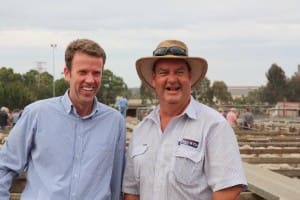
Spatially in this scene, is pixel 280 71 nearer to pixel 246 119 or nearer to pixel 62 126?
pixel 246 119

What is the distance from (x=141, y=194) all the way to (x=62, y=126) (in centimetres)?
63

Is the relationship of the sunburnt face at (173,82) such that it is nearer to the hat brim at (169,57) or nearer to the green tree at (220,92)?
the hat brim at (169,57)

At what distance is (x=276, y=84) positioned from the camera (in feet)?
275

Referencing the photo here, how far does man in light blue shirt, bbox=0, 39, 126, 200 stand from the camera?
3.22 m

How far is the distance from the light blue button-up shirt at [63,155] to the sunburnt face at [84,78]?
3.7 inches

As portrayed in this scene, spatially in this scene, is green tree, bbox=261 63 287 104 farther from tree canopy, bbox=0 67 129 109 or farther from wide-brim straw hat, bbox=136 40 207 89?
wide-brim straw hat, bbox=136 40 207 89

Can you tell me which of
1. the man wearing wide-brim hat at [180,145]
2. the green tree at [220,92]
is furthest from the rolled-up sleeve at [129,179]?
the green tree at [220,92]

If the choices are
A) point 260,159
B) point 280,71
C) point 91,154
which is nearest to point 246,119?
point 260,159

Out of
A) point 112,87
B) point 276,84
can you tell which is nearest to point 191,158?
point 276,84

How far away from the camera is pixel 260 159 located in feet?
31.2

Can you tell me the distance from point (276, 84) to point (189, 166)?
8295cm

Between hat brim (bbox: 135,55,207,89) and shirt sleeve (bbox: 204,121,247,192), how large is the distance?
0.38m

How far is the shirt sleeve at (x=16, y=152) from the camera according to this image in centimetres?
329

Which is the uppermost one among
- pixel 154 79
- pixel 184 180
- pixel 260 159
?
pixel 154 79
